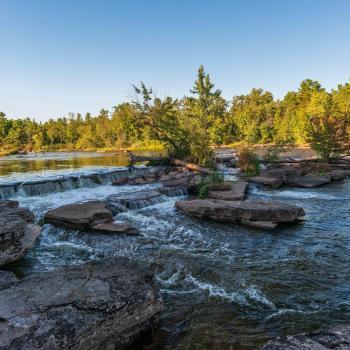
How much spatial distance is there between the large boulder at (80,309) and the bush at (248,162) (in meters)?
13.9

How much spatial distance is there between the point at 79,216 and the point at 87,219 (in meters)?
0.31

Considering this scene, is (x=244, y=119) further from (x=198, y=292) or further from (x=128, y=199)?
(x=198, y=292)

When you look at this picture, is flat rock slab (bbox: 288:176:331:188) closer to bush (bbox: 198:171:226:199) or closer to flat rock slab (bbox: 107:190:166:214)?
bush (bbox: 198:171:226:199)

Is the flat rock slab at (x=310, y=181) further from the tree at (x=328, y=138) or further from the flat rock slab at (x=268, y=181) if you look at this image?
the tree at (x=328, y=138)

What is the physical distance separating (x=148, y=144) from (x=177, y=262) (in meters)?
56.3

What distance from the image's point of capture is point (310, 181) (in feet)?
48.5

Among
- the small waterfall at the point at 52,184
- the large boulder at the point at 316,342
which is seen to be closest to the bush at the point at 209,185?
the small waterfall at the point at 52,184

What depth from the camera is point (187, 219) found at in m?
9.73

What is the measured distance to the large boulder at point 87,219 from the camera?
8.62 meters

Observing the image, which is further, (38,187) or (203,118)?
(203,118)

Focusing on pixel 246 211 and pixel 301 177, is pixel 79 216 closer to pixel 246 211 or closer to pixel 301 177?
pixel 246 211

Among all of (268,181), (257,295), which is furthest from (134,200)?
(257,295)

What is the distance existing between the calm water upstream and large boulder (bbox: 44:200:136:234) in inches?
11.5

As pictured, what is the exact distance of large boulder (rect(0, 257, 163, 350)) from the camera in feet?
9.73
